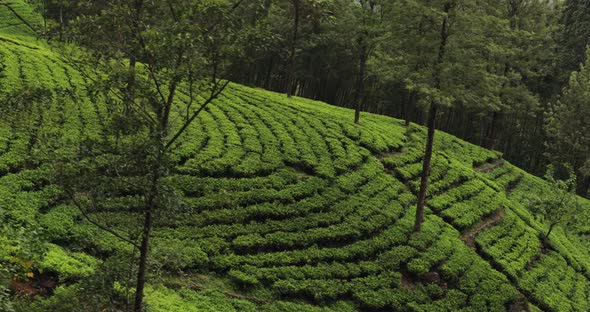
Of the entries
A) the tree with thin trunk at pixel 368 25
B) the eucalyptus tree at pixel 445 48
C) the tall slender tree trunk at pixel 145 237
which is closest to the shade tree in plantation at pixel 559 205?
the eucalyptus tree at pixel 445 48

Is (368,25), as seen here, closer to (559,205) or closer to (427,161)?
(427,161)

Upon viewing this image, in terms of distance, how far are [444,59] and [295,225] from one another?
1092cm

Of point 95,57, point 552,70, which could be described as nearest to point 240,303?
point 95,57

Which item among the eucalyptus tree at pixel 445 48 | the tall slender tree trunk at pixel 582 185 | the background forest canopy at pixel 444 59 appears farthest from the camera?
the tall slender tree trunk at pixel 582 185

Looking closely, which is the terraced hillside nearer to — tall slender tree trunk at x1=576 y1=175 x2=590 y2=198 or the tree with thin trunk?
the tree with thin trunk

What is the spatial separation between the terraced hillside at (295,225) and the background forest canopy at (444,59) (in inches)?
Answer: 189

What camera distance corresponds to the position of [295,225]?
69.2ft

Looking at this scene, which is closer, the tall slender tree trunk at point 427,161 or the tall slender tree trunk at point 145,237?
the tall slender tree trunk at point 145,237

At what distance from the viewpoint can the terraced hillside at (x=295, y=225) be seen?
16141 millimetres

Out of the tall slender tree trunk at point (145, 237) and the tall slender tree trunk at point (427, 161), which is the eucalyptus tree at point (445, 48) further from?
the tall slender tree trunk at point (145, 237)

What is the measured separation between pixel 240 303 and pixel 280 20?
45.8 metres

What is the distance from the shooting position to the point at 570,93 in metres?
49.1

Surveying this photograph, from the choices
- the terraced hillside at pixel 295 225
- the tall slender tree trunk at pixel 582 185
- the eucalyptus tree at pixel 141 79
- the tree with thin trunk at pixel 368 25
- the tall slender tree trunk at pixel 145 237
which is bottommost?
the tall slender tree trunk at pixel 582 185

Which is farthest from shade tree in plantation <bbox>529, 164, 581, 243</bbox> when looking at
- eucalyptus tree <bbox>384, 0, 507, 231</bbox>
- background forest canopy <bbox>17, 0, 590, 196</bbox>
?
eucalyptus tree <bbox>384, 0, 507, 231</bbox>
